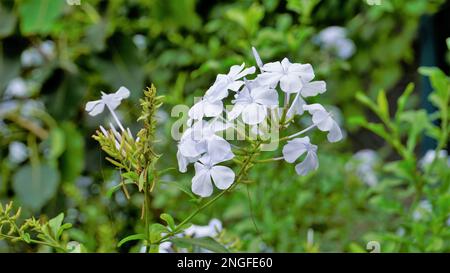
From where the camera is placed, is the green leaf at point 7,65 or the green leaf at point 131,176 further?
the green leaf at point 7,65

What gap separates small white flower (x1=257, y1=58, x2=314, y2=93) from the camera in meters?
0.58

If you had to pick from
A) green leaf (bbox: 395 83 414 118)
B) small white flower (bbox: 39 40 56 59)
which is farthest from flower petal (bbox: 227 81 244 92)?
small white flower (bbox: 39 40 56 59)

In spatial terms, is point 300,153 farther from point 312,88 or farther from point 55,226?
point 55,226

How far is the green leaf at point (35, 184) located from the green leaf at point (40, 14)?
0.35m

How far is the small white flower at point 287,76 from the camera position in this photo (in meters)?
0.58

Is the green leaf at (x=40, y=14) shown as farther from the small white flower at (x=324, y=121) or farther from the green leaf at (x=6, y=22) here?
the small white flower at (x=324, y=121)

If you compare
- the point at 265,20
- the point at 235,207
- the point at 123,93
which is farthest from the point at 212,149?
the point at 265,20

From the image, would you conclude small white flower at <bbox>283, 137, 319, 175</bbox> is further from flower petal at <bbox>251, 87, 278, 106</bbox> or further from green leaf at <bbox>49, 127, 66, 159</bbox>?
green leaf at <bbox>49, 127, 66, 159</bbox>

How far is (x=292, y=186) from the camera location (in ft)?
4.90

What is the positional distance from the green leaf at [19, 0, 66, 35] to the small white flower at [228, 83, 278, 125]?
103 centimetres

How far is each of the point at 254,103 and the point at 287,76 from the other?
4cm

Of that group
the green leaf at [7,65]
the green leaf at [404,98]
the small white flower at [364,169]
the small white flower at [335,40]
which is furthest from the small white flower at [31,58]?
the green leaf at [404,98]

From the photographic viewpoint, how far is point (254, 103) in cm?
58
